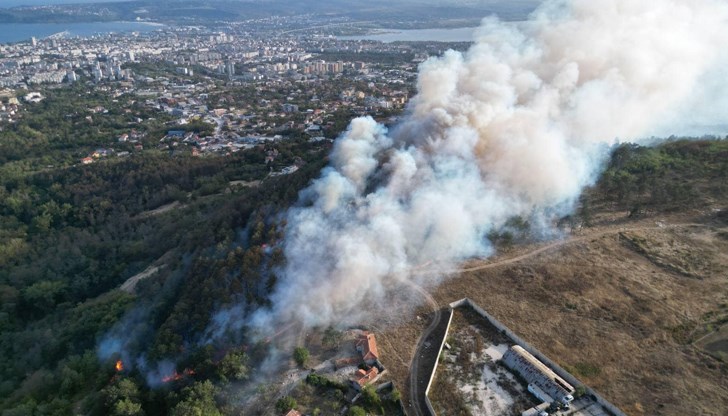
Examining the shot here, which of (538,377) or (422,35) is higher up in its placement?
(538,377)

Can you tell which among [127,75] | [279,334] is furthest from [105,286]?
[127,75]

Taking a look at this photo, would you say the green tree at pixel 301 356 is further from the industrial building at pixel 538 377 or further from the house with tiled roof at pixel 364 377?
the industrial building at pixel 538 377

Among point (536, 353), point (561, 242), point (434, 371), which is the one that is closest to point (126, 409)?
point (434, 371)

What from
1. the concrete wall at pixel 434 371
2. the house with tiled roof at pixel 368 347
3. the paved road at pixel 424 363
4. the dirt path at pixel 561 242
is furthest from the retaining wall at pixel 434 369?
the dirt path at pixel 561 242

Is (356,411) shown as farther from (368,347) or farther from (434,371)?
(434,371)

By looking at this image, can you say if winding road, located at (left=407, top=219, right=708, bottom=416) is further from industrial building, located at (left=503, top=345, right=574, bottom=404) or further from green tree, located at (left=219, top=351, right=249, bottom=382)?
green tree, located at (left=219, top=351, right=249, bottom=382)
